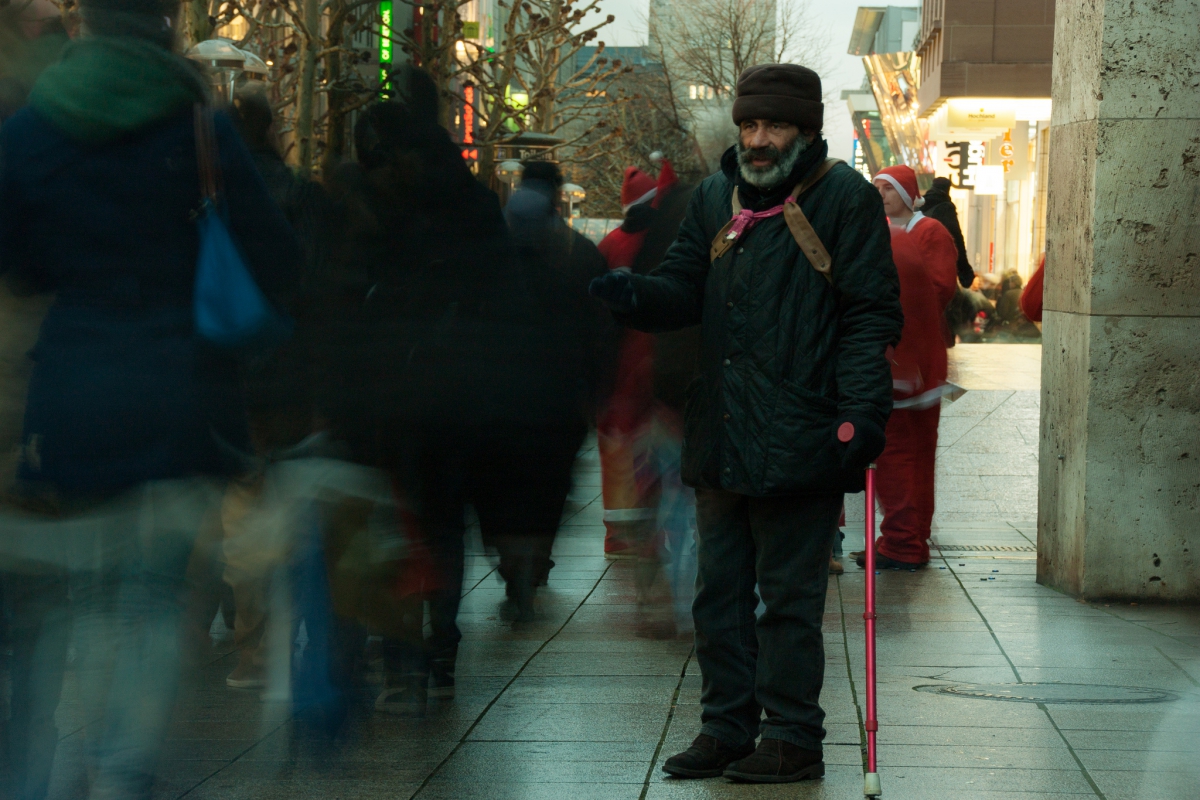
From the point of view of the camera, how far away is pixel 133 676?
341 cm

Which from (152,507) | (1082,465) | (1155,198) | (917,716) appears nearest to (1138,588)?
(1082,465)

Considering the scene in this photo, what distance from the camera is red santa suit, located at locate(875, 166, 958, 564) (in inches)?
295

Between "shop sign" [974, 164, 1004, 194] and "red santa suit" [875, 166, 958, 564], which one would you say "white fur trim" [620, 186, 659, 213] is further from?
"shop sign" [974, 164, 1004, 194]

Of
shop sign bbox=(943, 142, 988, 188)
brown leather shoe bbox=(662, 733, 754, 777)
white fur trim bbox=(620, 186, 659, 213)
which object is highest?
shop sign bbox=(943, 142, 988, 188)

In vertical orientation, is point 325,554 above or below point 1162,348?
below

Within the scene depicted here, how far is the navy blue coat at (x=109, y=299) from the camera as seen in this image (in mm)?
3355

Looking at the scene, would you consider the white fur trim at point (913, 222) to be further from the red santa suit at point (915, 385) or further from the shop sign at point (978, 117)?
the shop sign at point (978, 117)

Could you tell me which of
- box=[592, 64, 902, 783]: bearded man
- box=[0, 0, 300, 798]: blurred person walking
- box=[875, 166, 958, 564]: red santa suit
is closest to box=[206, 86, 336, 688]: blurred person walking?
box=[592, 64, 902, 783]: bearded man

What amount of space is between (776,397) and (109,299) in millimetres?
1738

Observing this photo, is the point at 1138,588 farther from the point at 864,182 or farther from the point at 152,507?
the point at 152,507

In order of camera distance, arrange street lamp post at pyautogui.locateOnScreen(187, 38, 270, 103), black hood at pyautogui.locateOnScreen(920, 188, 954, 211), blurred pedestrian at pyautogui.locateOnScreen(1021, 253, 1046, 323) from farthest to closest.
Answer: street lamp post at pyautogui.locateOnScreen(187, 38, 270, 103) < black hood at pyautogui.locateOnScreen(920, 188, 954, 211) < blurred pedestrian at pyautogui.locateOnScreen(1021, 253, 1046, 323)

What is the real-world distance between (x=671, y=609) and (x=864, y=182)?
108 inches

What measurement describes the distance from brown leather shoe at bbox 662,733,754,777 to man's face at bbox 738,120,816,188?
5.02 ft

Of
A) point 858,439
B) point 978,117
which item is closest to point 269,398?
point 858,439
